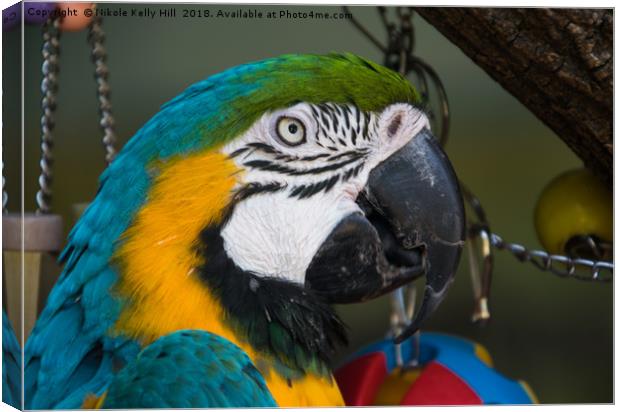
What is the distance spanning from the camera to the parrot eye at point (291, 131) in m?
1.20

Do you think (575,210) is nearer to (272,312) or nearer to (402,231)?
(402,231)

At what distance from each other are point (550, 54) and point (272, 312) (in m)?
0.58

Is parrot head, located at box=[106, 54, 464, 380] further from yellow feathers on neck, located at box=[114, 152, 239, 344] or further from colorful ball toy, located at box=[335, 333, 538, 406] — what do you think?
colorful ball toy, located at box=[335, 333, 538, 406]

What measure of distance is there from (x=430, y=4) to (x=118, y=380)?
2.34 ft

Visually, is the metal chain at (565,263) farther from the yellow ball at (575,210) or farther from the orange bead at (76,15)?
the orange bead at (76,15)

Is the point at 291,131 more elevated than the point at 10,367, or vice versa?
the point at 291,131

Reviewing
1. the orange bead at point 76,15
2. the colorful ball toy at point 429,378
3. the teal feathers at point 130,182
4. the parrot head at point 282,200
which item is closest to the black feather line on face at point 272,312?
the parrot head at point 282,200

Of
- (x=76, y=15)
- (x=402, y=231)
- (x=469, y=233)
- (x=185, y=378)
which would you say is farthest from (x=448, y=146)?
(x=185, y=378)

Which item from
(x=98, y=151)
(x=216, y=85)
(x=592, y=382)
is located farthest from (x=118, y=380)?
(x=592, y=382)

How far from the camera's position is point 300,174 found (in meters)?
1.20

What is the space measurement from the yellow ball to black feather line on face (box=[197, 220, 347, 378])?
0.48m

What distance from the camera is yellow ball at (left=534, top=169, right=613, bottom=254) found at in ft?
4.91

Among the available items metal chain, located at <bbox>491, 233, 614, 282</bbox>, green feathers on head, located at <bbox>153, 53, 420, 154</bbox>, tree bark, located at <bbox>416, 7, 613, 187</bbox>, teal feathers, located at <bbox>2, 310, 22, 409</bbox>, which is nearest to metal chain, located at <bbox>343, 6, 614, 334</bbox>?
metal chain, located at <bbox>491, 233, 614, 282</bbox>

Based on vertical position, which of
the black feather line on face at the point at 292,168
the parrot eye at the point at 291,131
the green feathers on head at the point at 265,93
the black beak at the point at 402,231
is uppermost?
the green feathers on head at the point at 265,93
